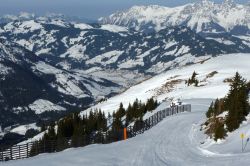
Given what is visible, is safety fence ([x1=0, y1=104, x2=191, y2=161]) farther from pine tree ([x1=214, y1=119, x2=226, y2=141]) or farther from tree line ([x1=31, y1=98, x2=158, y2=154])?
pine tree ([x1=214, y1=119, x2=226, y2=141])

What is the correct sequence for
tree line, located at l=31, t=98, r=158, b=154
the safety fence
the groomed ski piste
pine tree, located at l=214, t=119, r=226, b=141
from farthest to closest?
tree line, located at l=31, t=98, r=158, b=154
the safety fence
pine tree, located at l=214, t=119, r=226, b=141
the groomed ski piste

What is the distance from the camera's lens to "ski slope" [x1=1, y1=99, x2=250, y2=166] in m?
45.5

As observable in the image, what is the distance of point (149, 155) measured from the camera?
51156 millimetres

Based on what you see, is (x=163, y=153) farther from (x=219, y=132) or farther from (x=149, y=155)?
(x=219, y=132)

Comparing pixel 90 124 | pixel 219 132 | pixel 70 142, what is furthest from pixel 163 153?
pixel 90 124

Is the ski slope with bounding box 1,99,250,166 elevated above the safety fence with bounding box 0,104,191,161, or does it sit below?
above

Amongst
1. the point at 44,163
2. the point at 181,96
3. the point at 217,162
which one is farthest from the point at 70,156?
the point at 181,96

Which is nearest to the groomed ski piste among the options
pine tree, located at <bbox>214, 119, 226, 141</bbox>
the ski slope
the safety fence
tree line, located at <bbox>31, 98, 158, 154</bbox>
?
the ski slope

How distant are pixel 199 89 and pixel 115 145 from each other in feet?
356

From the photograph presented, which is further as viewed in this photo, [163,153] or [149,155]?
[163,153]

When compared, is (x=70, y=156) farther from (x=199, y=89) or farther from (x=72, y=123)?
(x=199, y=89)

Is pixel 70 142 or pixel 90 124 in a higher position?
pixel 70 142

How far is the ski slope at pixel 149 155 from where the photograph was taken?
45500mm

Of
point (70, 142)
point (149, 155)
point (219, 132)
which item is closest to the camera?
point (149, 155)
